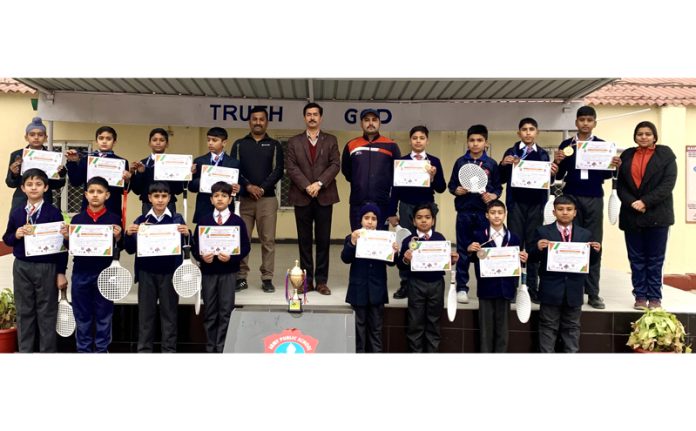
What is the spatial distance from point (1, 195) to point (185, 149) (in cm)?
418

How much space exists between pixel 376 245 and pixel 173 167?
219cm

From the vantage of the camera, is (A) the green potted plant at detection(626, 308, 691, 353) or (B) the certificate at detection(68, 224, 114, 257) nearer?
(B) the certificate at detection(68, 224, 114, 257)

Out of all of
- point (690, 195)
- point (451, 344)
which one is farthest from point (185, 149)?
point (690, 195)

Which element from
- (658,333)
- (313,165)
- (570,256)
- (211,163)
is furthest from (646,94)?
(211,163)

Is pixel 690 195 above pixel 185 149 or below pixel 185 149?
below

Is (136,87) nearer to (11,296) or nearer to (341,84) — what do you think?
(341,84)

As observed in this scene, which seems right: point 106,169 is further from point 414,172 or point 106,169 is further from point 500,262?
point 500,262

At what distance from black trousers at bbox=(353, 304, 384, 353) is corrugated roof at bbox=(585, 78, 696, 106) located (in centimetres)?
749

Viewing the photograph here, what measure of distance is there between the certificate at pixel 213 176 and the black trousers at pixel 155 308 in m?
0.98

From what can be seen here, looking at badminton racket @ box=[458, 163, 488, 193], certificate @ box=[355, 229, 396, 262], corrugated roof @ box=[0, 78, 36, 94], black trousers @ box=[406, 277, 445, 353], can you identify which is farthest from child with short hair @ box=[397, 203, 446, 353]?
corrugated roof @ box=[0, 78, 36, 94]

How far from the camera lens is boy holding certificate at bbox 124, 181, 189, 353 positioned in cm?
451

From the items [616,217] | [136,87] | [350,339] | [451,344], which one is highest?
[136,87]

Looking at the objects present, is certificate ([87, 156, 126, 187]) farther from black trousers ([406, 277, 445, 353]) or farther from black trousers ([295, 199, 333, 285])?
black trousers ([406, 277, 445, 353])

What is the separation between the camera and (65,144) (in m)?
10.5
